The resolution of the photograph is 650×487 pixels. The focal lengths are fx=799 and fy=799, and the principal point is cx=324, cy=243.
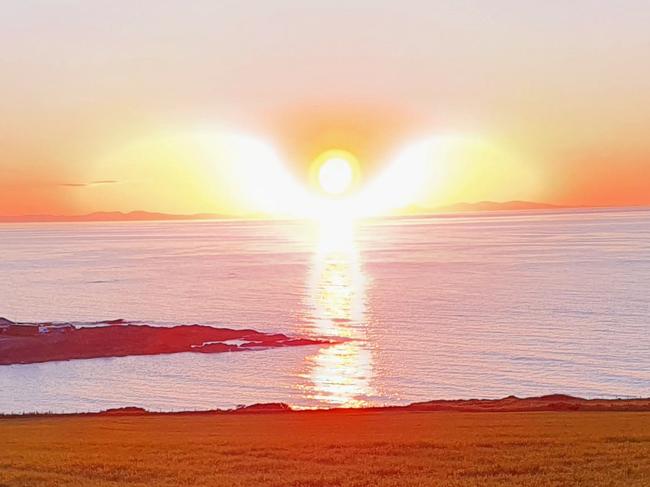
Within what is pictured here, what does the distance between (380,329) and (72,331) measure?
25513mm

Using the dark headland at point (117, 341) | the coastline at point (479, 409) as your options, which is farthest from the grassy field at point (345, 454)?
the dark headland at point (117, 341)

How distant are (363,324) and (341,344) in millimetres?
10278

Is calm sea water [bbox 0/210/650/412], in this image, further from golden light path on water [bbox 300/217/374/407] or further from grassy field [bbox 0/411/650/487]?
grassy field [bbox 0/411/650/487]

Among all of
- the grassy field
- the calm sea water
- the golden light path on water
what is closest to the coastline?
the grassy field

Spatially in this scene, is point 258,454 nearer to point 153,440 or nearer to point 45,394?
point 153,440

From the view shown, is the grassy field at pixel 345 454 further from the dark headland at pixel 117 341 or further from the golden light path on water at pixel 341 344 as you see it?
the dark headland at pixel 117 341

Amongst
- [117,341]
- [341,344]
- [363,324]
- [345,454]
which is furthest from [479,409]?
[363,324]

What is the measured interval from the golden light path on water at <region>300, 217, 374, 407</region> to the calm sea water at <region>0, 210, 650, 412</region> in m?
0.18

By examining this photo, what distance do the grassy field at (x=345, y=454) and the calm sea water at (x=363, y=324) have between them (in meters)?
21.1

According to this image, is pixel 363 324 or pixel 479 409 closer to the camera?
pixel 479 409

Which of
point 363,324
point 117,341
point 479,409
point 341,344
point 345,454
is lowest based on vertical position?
point 345,454

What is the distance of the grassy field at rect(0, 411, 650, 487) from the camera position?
13.5 metres

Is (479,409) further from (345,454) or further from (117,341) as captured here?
(117,341)

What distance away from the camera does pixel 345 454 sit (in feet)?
51.3
